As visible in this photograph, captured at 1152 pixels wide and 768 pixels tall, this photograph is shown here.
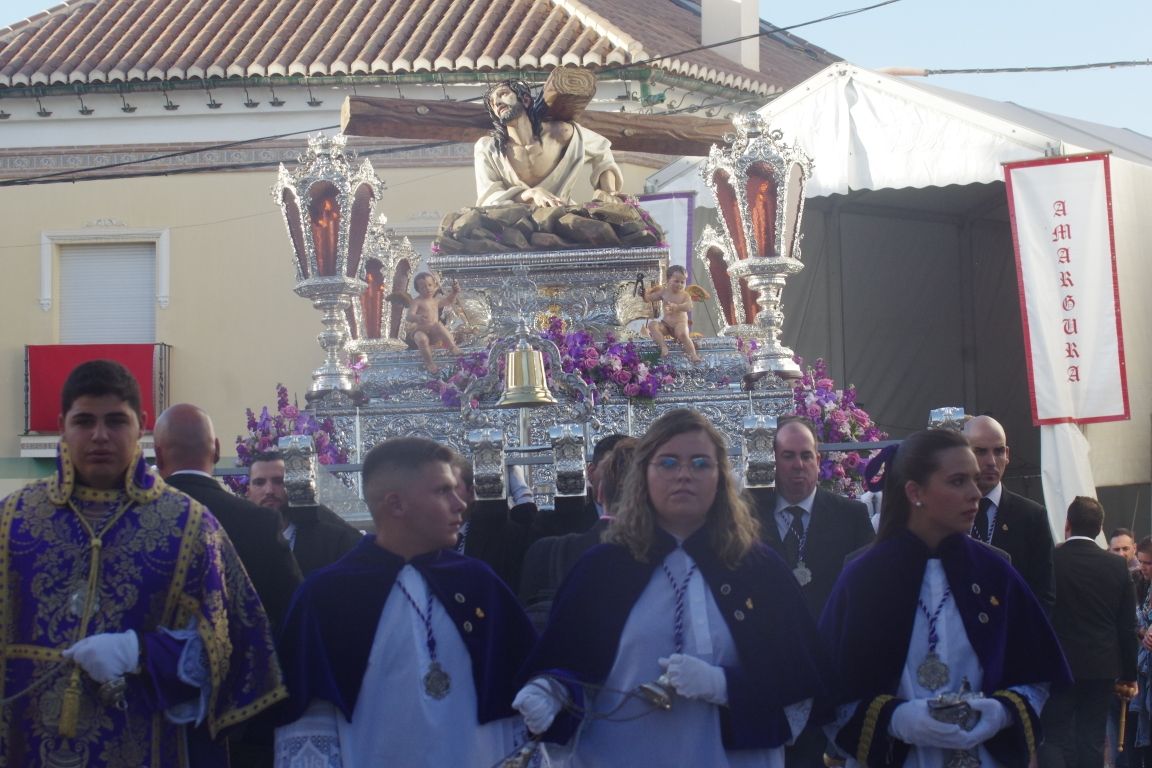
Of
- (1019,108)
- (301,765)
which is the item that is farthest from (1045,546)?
(1019,108)

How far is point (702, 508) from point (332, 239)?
24.0ft

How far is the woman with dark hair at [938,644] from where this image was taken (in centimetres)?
414

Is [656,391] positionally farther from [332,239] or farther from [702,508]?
[702,508]

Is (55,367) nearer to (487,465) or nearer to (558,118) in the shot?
(558,118)

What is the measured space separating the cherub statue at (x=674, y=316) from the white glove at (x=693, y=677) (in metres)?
6.63

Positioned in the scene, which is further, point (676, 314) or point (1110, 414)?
point (1110, 414)

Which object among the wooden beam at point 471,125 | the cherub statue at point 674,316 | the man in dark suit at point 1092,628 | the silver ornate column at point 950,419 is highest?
the wooden beam at point 471,125

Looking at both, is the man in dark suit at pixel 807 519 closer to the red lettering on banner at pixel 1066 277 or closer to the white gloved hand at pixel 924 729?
the white gloved hand at pixel 924 729

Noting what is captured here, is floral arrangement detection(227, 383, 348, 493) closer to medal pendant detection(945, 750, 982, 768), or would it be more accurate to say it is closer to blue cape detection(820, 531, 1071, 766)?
blue cape detection(820, 531, 1071, 766)

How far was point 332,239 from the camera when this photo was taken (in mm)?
11109

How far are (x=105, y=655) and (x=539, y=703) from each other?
3.37ft

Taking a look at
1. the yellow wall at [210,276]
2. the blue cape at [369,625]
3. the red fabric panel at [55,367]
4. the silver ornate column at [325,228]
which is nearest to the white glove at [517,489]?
the blue cape at [369,625]

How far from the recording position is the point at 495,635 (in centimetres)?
420

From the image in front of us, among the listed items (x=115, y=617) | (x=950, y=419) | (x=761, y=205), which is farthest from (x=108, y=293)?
(x=115, y=617)
